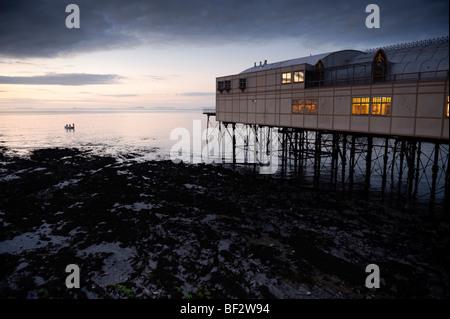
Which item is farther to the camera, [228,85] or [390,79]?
[228,85]

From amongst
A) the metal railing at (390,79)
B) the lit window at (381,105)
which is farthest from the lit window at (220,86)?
the lit window at (381,105)

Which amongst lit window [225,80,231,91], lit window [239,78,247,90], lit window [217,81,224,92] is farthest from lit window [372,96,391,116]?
lit window [217,81,224,92]

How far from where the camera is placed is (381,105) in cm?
1970

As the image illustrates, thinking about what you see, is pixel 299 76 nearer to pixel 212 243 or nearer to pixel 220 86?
pixel 220 86

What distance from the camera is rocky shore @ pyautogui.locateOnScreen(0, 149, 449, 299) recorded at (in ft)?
39.5

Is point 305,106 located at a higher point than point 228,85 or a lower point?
lower

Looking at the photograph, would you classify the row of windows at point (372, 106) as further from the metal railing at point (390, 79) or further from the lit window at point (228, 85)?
the lit window at point (228, 85)

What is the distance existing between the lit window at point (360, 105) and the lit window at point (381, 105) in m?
0.54

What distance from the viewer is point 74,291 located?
11953 mm

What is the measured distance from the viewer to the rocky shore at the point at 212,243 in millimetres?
12055

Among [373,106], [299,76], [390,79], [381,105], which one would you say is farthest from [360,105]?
[299,76]

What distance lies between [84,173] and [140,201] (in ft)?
48.7

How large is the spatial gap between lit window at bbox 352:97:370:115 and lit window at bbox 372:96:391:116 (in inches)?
21.4

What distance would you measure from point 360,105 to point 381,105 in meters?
1.63
